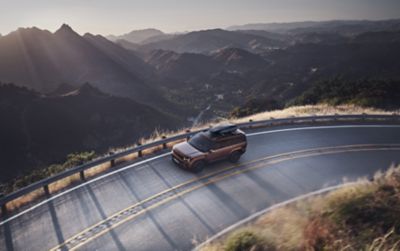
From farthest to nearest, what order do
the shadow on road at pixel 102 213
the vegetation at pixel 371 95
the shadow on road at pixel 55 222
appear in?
the vegetation at pixel 371 95 < the shadow on road at pixel 55 222 < the shadow on road at pixel 102 213

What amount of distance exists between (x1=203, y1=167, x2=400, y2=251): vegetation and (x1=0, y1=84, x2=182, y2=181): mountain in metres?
51.6

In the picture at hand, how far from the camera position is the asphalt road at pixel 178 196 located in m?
8.10

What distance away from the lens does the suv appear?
11.9 m

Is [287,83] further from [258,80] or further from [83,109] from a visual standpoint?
[83,109]

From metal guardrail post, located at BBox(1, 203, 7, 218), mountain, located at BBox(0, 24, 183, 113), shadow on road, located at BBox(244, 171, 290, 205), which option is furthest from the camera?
mountain, located at BBox(0, 24, 183, 113)

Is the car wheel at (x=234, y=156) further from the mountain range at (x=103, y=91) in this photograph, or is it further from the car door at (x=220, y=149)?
the mountain range at (x=103, y=91)

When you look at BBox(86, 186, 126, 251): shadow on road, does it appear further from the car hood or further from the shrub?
the car hood

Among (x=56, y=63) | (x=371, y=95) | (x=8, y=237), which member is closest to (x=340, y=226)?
(x=8, y=237)

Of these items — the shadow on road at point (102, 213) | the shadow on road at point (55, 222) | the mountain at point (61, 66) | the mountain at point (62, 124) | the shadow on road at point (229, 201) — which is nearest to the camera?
the shadow on road at point (102, 213)

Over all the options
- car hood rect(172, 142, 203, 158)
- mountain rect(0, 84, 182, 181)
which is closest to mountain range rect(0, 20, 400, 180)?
mountain rect(0, 84, 182, 181)

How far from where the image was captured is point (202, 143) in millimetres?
12461

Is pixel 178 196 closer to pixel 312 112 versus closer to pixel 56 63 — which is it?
pixel 312 112

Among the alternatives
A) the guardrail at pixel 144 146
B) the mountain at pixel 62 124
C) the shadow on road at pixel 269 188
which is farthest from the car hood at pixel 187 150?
the mountain at pixel 62 124

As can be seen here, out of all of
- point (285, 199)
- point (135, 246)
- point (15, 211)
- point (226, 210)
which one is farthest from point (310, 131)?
point (15, 211)
